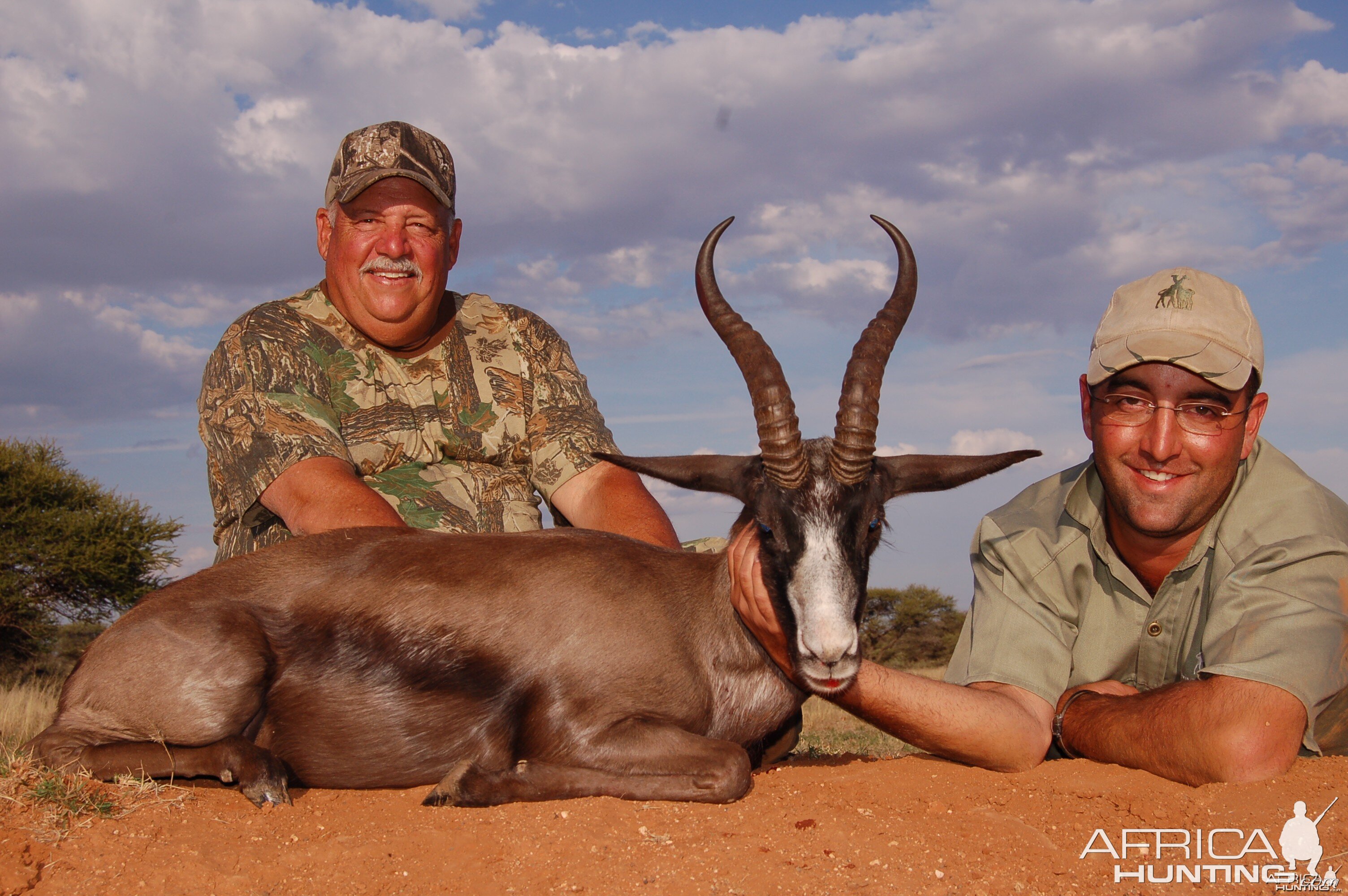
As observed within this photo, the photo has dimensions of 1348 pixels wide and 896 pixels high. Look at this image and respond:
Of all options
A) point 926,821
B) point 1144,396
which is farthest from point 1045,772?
point 1144,396

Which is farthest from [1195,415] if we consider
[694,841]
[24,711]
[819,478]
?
[24,711]

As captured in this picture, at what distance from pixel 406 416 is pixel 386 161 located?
78.5 inches

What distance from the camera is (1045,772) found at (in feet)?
17.4

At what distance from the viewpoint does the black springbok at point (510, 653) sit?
16.6 feet

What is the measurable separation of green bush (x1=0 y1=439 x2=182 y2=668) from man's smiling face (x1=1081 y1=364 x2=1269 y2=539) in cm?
1844

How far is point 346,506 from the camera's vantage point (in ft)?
21.8

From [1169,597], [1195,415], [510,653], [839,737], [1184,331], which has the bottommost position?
[839,737]

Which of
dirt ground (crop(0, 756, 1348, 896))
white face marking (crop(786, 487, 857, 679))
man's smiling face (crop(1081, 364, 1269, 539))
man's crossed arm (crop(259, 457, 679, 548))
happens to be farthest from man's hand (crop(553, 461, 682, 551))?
man's smiling face (crop(1081, 364, 1269, 539))

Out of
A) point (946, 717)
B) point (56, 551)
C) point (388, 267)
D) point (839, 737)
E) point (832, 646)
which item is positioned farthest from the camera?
point (56, 551)

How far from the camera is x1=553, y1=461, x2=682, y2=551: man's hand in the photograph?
7773mm

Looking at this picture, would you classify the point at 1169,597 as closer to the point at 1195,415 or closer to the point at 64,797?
the point at 1195,415

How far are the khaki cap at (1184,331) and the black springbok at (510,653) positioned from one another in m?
0.74

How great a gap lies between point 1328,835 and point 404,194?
7.02 metres

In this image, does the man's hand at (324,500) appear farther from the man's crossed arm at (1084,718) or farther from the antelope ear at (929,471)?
the antelope ear at (929,471)
